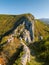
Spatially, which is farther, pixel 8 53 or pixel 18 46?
pixel 18 46

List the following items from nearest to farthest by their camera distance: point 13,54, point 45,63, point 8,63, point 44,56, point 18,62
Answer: point 18,62 < point 8,63 < point 13,54 < point 45,63 < point 44,56

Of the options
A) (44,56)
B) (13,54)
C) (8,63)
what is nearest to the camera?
(8,63)

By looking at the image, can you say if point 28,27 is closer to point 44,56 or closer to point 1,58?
point 44,56

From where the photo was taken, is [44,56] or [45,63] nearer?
[45,63]

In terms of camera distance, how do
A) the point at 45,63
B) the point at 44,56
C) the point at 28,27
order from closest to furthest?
the point at 45,63, the point at 44,56, the point at 28,27

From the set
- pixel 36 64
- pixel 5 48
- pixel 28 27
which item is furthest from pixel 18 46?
pixel 28 27

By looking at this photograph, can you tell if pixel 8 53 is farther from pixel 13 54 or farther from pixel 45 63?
pixel 45 63

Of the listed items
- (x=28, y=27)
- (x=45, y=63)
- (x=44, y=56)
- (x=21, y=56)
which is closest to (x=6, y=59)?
(x=21, y=56)

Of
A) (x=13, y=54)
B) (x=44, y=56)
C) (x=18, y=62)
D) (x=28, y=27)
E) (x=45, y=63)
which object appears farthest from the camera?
(x=28, y=27)

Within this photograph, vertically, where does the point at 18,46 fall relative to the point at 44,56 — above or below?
above
